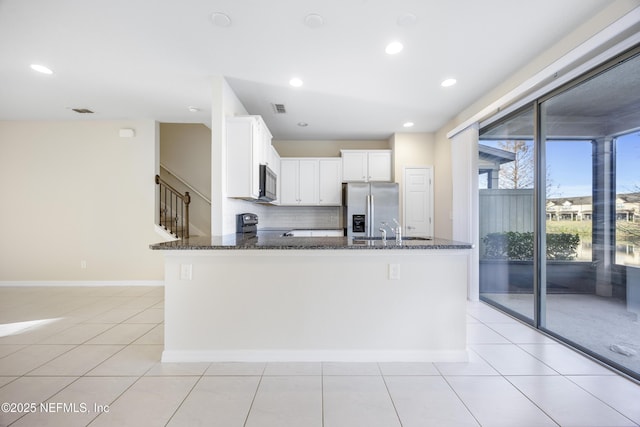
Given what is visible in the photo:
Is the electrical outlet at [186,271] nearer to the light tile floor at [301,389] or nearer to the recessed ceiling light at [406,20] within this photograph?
the light tile floor at [301,389]

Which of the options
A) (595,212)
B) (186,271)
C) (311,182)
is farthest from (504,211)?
(186,271)

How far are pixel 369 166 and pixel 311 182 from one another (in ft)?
3.69

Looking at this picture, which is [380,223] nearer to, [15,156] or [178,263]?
[178,263]

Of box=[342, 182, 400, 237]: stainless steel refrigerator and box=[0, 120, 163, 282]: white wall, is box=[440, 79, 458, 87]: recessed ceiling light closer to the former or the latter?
box=[342, 182, 400, 237]: stainless steel refrigerator

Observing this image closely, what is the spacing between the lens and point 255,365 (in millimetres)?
2154

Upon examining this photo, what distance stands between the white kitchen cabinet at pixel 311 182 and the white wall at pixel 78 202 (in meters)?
2.21

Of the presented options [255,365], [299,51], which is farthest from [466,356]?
[299,51]

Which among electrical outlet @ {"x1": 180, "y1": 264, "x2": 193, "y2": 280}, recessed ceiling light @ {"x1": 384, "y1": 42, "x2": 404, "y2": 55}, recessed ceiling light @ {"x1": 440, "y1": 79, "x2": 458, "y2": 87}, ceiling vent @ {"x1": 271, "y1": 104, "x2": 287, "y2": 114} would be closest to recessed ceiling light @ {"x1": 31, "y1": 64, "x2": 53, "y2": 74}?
ceiling vent @ {"x1": 271, "y1": 104, "x2": 287, "y2": 114}

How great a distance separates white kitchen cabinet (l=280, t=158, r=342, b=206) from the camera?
5.27 metres

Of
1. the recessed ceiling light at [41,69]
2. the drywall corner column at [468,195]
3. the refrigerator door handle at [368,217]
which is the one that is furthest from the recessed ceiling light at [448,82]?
the recessed ceiling light at [41,69]

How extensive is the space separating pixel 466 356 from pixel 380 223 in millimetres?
2804

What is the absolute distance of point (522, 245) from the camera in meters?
3.22

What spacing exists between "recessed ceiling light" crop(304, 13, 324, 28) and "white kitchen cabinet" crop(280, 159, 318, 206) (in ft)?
10.3

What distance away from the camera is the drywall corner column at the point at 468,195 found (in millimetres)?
3646
